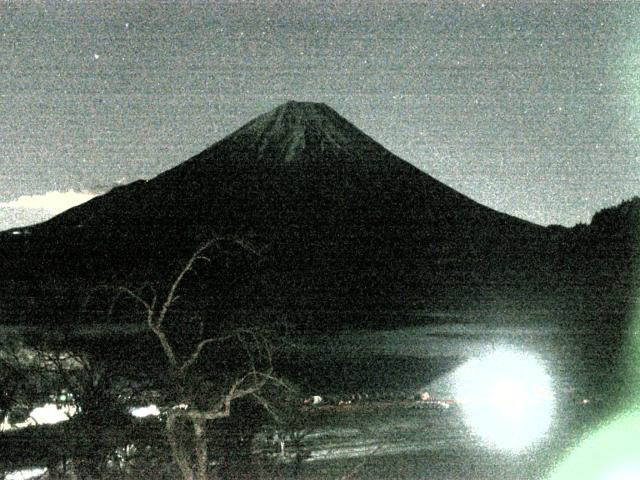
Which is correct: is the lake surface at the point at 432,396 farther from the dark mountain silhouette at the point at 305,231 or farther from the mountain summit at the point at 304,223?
the mountain summit at the point at 304,223

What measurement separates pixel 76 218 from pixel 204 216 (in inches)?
822

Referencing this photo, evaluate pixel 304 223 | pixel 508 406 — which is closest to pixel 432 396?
pixel 508 406

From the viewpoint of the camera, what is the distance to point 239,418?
1588cm

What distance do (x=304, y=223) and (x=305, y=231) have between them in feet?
9.56

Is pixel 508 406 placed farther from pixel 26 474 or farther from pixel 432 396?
pixel 26 474

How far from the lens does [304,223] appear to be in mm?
106062

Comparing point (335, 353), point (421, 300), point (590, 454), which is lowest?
point (590, 454)

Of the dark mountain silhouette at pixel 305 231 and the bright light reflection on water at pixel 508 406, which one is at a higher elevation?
the dark mountain silhouette at pixel 305 231

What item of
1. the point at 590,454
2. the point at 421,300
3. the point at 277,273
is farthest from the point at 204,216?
the point at 590,454

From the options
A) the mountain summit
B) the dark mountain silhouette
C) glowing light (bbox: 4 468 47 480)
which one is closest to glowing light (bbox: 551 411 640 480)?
glowing light (bbox: 4 468 47 480)

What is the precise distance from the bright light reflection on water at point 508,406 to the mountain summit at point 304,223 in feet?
141

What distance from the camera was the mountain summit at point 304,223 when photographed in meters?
88.6

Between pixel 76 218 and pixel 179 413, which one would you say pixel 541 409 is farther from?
pixel 76 218

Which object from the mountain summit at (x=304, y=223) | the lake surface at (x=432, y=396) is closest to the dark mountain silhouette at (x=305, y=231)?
the mountain summit at (x=304, y=223)
